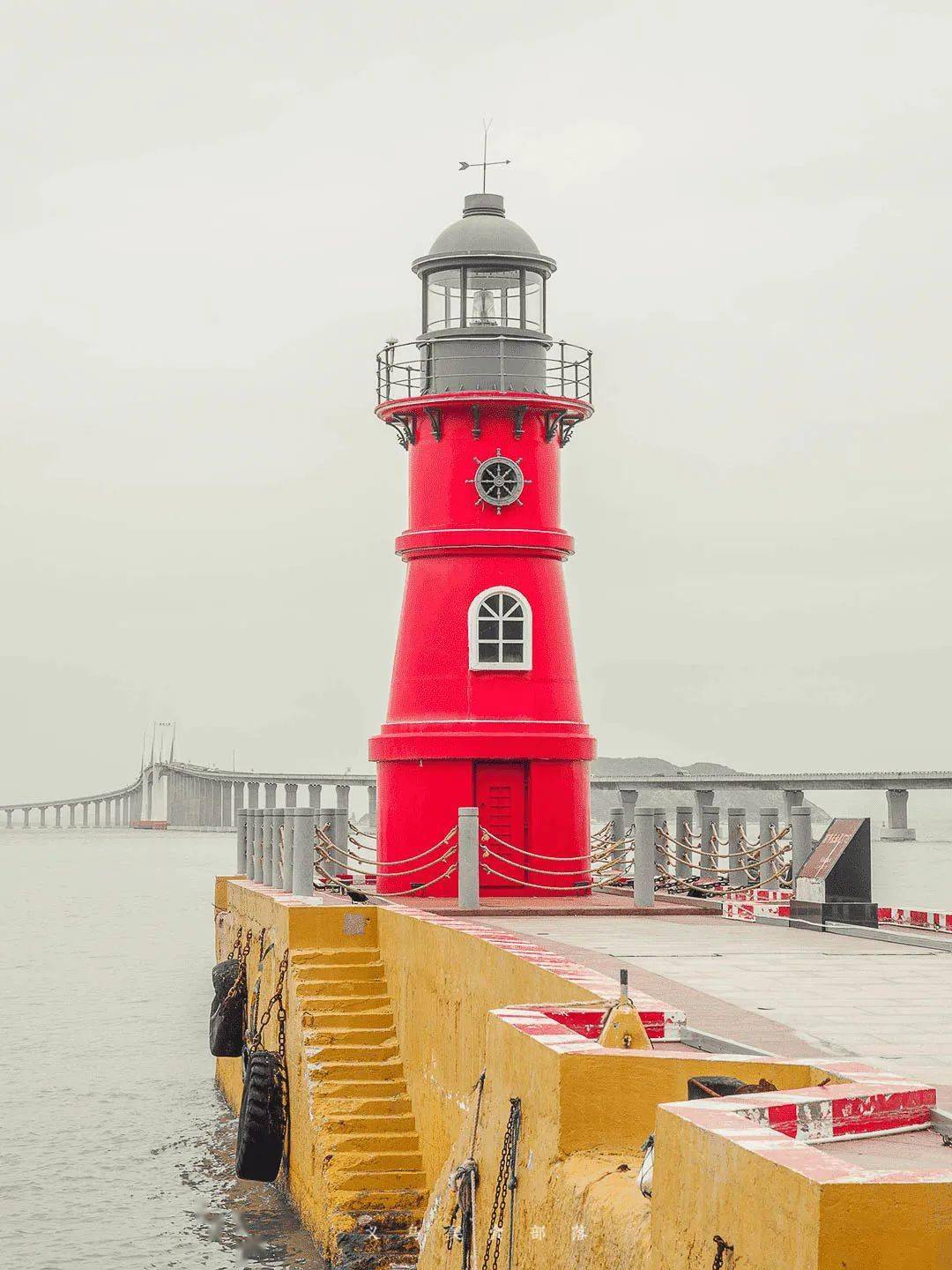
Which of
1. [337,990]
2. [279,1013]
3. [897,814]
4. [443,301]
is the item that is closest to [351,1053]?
[337,990]

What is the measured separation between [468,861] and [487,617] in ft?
11.0

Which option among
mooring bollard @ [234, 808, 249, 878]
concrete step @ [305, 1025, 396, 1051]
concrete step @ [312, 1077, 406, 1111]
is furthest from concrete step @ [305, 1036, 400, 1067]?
mooring bollard @ [234, 808, 249, 878]

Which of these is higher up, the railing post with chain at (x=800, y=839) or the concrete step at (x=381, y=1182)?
the railing post with chain at (x=800, y=839)

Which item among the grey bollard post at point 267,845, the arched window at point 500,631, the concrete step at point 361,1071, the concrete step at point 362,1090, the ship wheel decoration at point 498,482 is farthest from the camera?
the grey bollard post at point 267,845

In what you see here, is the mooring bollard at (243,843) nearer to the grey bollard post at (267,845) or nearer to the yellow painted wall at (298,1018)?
the grey bollard post at (267,845)

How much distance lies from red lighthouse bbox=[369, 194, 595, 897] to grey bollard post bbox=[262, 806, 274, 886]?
1383 mm

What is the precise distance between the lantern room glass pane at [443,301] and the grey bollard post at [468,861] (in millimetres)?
6737

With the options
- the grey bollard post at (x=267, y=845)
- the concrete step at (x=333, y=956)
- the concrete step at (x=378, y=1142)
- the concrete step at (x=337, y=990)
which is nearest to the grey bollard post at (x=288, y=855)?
the grey bollard post at (x=267, y=845)

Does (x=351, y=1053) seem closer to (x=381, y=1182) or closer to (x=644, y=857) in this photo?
(x=381, y=1182)

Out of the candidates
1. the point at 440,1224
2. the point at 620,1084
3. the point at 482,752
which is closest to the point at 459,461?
the point at 482,752

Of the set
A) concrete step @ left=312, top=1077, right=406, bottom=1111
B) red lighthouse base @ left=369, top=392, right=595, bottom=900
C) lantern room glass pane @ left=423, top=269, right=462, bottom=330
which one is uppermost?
lantern room glass pane @ left=423, top=269, right=462, bottom=330

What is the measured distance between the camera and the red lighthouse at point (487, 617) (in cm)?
2078

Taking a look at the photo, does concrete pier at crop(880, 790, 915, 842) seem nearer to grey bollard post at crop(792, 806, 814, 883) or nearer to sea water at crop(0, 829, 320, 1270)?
sea water at crop(0, 829, 320, 1270)

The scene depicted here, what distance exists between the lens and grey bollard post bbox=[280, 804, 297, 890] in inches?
746
